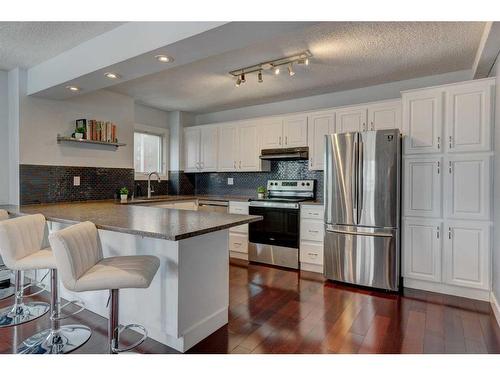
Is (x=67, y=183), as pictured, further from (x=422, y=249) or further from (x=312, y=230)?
(x=422, y=249)

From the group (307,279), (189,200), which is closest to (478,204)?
(307,279)

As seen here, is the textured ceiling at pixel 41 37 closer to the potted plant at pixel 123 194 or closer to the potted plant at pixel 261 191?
the potted plant at pixel 123 194

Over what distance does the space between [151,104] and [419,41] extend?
3829 mm

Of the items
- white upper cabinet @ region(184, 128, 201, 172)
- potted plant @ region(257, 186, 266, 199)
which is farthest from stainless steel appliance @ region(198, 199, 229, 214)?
white upper cabinet @ region(184, 128, 201, 172)

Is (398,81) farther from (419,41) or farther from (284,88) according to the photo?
(284,88)

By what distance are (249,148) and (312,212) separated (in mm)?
1512

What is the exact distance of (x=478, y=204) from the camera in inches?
113

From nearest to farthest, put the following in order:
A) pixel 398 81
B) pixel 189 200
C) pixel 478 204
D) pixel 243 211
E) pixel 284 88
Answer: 1. pixel 478 204
2. pixel 398 81
3. pixel 284 88
4. pixel 243 211
5. pixel 189 200

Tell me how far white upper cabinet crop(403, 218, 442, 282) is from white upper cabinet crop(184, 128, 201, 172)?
11.3 ft

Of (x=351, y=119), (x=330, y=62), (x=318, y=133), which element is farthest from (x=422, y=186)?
(x=330, y=62)

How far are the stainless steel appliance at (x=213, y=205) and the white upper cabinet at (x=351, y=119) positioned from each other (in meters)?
1.98

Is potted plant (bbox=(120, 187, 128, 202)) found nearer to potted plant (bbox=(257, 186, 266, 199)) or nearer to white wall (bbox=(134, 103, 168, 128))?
white wall (bbox=(134, 103, 168, 128))

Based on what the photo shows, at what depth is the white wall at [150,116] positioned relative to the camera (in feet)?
16.1

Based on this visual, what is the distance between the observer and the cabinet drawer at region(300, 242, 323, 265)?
3.79m
